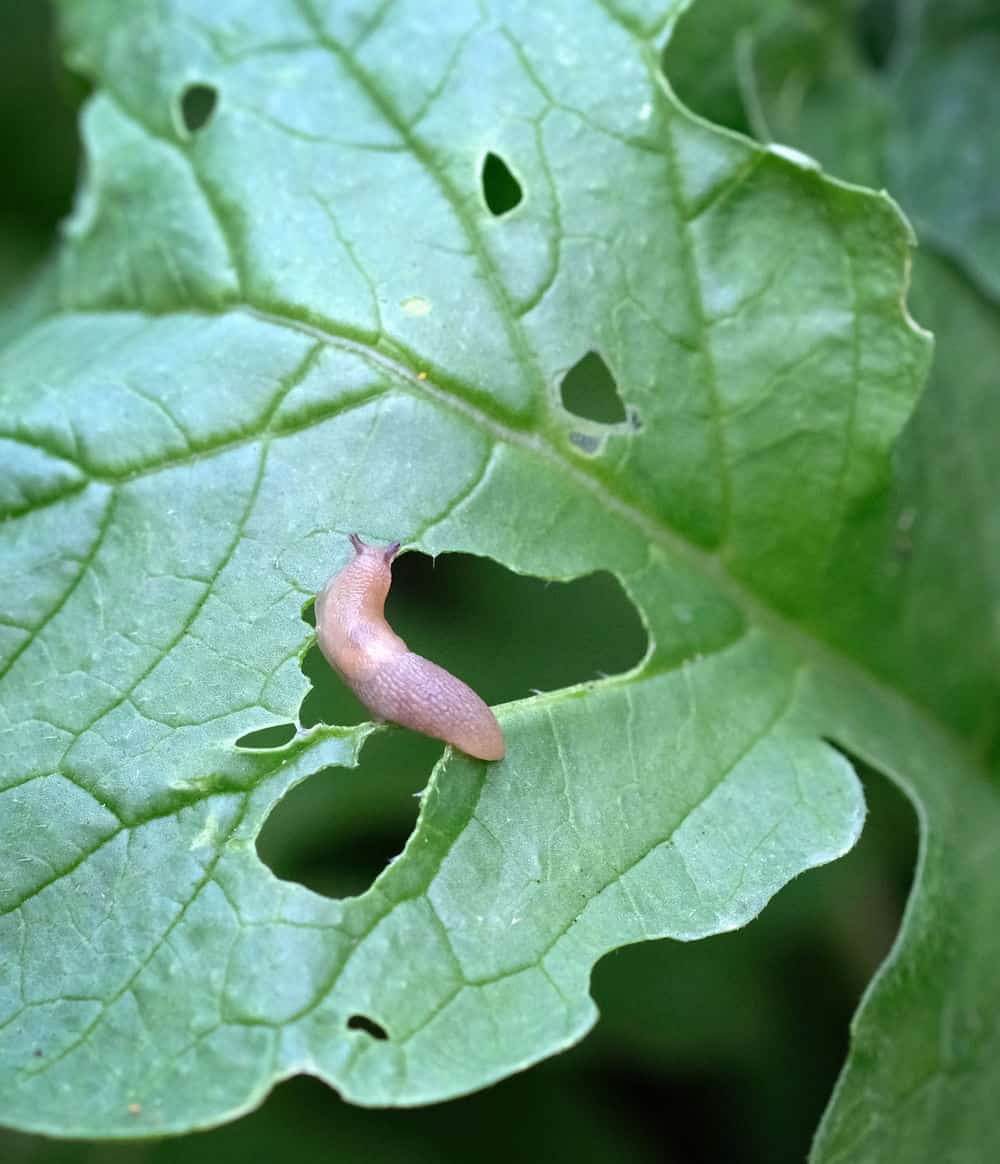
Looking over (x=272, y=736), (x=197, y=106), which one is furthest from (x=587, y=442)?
(x=197, y=106)

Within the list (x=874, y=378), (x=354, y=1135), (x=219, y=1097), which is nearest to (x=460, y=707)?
(x=219, y=1097)

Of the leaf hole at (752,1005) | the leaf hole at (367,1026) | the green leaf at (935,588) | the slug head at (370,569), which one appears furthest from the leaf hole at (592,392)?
the leaf hole at (752,1005)

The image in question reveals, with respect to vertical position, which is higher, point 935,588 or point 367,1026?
point 935,588

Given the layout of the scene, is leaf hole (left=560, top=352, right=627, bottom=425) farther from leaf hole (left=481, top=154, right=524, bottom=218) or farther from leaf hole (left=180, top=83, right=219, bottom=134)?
leaf hole (left=180, top=83, right=219, bottom=134)


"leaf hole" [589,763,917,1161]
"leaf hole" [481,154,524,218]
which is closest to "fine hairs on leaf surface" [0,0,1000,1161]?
"leaf hole" [481,154,524,218]

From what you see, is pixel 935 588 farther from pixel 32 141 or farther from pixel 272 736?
pixel 32 141

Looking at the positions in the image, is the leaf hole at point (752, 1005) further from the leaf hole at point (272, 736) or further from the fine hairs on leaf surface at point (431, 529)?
the leaf hole at point (272, 736)
